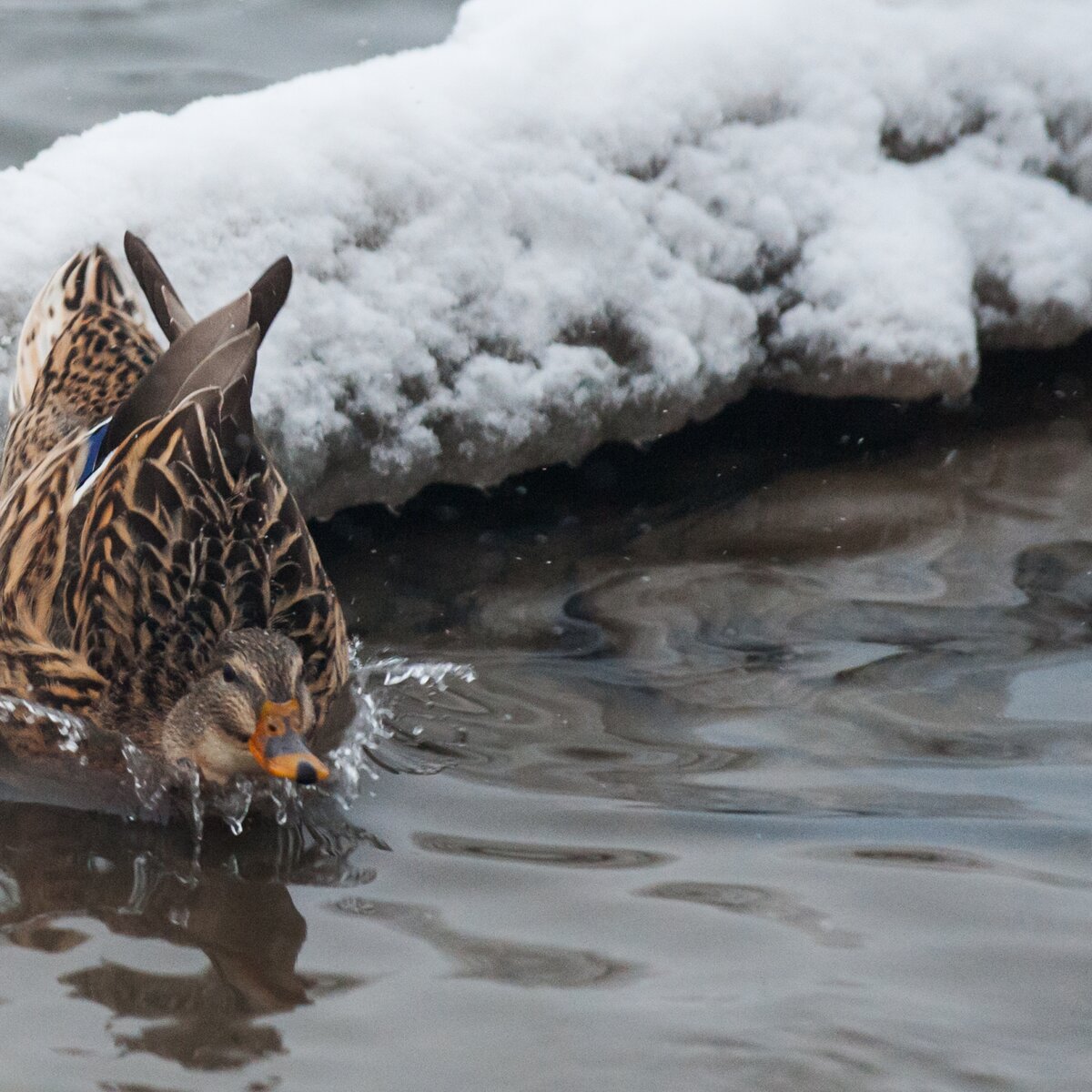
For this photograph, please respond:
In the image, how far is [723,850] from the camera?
3.33m

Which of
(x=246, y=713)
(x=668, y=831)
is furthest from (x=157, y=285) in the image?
(x=668, y=831)

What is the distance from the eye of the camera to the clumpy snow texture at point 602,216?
464 cm

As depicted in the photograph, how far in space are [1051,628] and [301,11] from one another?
5908mm

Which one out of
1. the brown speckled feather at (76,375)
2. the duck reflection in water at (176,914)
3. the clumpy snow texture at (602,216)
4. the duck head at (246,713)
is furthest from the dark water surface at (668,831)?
the brown speckled feather at (76,375)

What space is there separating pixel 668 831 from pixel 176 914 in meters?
0.99

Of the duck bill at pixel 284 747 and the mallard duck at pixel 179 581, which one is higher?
the mallard duck at pixel 179 581

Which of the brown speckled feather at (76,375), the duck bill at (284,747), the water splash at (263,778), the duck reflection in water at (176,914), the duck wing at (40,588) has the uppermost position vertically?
→ the brown speckled feather at (76,375)

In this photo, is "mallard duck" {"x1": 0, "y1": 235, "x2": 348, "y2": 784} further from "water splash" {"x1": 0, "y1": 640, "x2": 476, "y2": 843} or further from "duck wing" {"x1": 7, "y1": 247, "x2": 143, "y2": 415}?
"duck wing" {"x1": 7, "y1": 247, "x2": 143, "y2": 415}

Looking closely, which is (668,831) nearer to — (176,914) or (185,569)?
(176,914)

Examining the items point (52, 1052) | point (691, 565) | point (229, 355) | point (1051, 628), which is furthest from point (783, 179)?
point (52, 1052)

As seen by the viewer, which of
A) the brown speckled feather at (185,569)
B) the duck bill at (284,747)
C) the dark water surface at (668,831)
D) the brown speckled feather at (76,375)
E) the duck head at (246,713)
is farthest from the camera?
the brown speckled feather at (76,375)

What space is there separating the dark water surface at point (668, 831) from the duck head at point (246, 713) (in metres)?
0.17

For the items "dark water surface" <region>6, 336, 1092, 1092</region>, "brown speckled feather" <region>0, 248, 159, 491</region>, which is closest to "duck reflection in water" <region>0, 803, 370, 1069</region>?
"dark water surface" <region>6, 336, 1092, 1092</region>

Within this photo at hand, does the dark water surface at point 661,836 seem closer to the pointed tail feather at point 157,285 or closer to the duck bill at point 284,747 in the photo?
the duck bill at point 284,747
